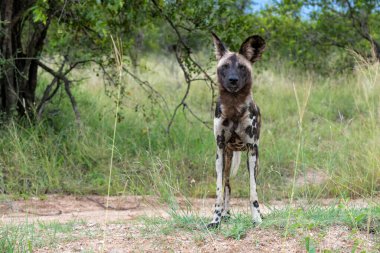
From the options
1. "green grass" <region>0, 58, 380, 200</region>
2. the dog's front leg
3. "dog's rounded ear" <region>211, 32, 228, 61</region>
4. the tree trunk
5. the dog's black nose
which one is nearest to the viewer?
the dog's black nose

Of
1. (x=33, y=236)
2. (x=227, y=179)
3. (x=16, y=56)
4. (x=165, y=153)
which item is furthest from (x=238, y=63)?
(x=16, y=56)

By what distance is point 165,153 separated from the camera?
6910mm

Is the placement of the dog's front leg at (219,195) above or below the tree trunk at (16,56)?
below

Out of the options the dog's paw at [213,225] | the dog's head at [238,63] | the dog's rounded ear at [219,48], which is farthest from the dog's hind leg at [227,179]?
the dog's rounded ear at [219,48]

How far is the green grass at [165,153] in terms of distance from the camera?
6051mm

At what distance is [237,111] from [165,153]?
3.11m

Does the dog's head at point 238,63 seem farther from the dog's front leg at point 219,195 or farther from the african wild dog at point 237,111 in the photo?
the dog's front leg at point 219,195

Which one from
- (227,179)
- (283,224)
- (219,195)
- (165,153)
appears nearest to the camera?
(283,224)

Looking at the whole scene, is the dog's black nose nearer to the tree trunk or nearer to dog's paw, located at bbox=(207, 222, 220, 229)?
dog's paw, located at bbox=(207, 222, 220, 229)

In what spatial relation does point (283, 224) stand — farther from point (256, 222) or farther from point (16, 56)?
point (16, 56)

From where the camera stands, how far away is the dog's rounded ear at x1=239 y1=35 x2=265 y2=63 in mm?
3965

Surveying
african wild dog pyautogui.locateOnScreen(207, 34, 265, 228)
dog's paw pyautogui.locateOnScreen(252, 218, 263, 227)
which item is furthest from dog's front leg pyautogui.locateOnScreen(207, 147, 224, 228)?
dog's paw pyautogui.locateOnScreen(252, 218, 263, 227)

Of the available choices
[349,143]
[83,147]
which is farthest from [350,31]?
[83,147]

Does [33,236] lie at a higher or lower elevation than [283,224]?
lower
